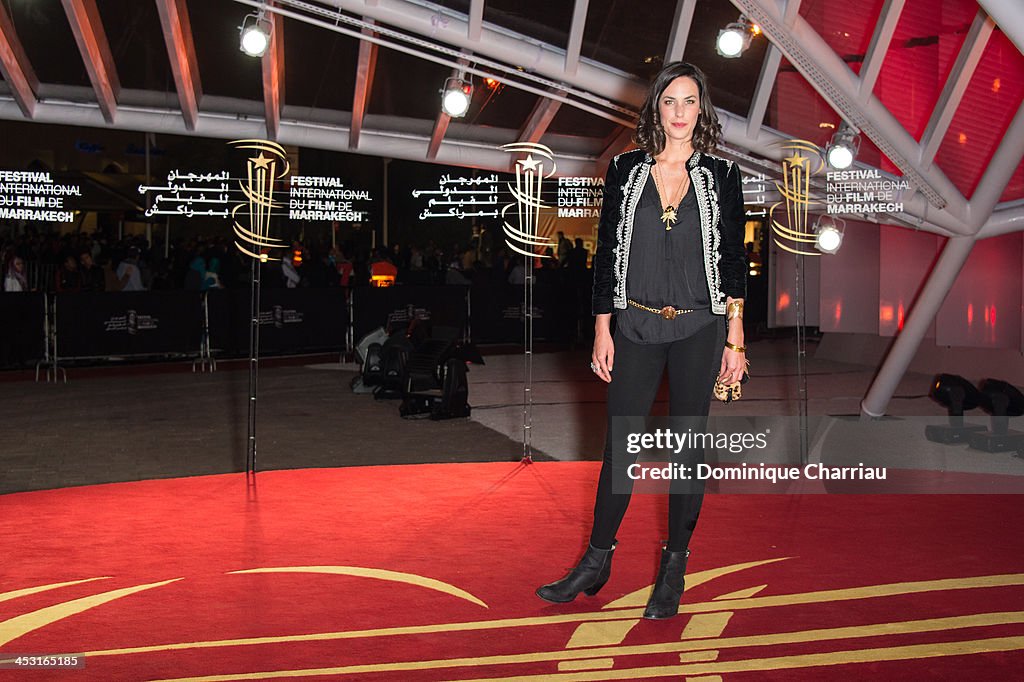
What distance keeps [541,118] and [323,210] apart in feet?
14.7

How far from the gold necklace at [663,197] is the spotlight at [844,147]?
21.0 feet

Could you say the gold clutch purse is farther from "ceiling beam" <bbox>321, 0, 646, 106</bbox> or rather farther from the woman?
"ceiling beam" <bbox>321, 0, 646, 106</bbox>

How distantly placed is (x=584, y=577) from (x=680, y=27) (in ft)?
23.3

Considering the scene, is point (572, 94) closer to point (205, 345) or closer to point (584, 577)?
point (205, 345)

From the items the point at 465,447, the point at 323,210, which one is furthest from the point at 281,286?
the point at 465,447

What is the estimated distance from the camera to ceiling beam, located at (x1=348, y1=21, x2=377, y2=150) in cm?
1288

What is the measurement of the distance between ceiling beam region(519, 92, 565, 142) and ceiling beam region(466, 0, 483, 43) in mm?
3043

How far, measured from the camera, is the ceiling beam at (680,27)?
10.1 meters

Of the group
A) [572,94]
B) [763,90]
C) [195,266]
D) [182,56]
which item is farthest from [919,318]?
[195,266]

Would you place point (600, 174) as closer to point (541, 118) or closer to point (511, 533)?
point (541, 118)

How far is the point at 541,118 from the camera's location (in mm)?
13727

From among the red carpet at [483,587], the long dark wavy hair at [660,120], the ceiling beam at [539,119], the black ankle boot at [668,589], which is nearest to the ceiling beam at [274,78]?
the ceiling beam at [539,119]

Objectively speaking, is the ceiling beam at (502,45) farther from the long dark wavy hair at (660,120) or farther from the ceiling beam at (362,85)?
the long dark wavy hair at (660,120)

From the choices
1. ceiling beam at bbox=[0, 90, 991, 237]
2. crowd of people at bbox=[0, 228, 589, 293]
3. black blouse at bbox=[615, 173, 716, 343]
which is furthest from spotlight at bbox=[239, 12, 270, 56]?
black blouse at bbox=[615, 173, 716, 343]
